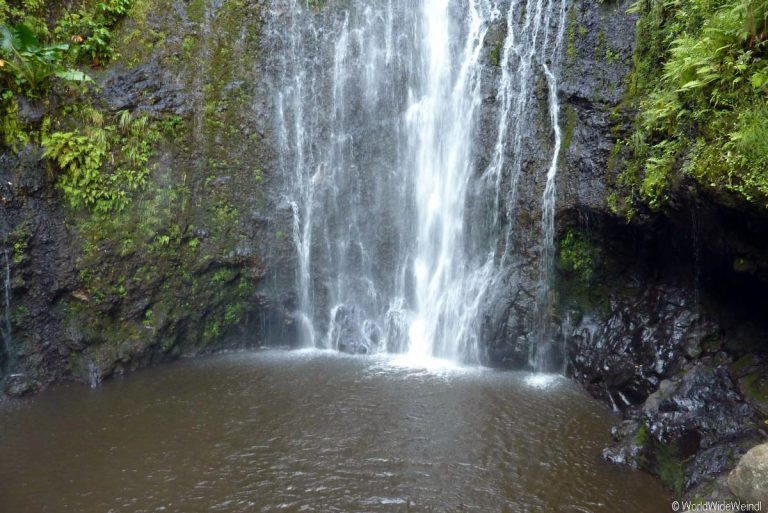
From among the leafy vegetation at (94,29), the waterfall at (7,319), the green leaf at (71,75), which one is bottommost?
the waterfall at (7,319)

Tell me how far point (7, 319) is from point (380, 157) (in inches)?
286

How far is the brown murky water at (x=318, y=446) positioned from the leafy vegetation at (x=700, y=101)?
3371 mm

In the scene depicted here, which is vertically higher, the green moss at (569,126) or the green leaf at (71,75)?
the green leaf at (71,75)

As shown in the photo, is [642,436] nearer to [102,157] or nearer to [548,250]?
[548,250]

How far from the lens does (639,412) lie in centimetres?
679

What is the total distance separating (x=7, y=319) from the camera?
846 cm

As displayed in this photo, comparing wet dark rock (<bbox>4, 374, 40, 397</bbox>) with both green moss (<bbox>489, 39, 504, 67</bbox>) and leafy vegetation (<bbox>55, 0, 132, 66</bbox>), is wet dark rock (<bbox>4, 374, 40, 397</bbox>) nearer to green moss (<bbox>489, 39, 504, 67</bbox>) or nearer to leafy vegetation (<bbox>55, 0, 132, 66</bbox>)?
leafy vegetation (<bbox>55, 0, 132, 66</bbox>)

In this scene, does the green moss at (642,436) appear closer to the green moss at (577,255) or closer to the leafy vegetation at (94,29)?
the green moss at (577,255)

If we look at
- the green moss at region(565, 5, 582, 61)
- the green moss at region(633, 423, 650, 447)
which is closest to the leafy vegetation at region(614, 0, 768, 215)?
the green moss at region(565, 5, 582, 61)

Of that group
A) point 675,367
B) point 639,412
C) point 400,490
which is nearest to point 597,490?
point 639,412

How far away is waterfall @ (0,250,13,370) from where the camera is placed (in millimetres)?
8391

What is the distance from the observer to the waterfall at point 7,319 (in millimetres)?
8391

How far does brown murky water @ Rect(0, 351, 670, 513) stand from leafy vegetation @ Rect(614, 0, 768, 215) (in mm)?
3371

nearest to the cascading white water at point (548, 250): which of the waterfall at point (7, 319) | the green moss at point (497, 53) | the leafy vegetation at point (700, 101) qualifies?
the green moss at point (497, 53)
